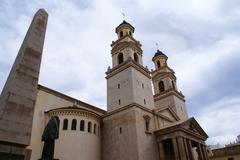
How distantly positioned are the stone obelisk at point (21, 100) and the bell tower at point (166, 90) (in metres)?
29.3

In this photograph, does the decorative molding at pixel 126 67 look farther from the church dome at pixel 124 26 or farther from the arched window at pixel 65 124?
the arched window at pixel 65 124

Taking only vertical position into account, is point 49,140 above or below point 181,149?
below

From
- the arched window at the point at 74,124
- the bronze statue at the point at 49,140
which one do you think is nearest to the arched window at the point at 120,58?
the arched window at the point at 74,124

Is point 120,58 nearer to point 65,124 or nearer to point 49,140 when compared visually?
point 65,124

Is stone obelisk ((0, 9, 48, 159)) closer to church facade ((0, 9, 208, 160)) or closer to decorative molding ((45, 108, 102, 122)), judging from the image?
church facade ((0, 9, 208, 160))

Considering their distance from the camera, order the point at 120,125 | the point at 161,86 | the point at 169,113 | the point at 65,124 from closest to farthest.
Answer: the point at 65,124 → the point at 120,125 → the point at 169,113 → the point at 161,86

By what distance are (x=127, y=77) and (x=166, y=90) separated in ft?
40.0

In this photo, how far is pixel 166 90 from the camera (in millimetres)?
36781

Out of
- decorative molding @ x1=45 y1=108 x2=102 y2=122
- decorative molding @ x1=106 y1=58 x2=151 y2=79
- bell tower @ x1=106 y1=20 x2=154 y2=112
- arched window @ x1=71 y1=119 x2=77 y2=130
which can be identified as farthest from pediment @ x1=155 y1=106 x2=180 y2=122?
arched window @ x1=71 y1=119 x2=77 y2=130

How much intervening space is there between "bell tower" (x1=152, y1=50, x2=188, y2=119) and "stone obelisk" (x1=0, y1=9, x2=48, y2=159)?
96.0 ft

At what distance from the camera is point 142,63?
30953mm

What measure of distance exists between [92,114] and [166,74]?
18.1 metres

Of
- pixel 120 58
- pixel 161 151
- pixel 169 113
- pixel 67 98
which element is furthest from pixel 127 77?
pixel 169 113

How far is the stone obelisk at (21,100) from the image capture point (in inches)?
283
